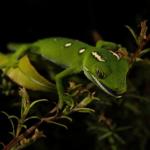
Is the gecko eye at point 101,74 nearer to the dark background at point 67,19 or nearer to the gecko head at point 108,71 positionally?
the gecko head at point 108,71

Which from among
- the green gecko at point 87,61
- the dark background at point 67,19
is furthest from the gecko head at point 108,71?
the dark background at point 67,19

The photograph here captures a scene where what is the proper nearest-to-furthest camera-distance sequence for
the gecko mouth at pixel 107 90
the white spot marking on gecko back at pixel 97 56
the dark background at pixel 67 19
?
1. the gecko mouth at pixel 107 90
2. the white spot marking on gecko back at pixel 97 56
3. the dark background at pixel 67 19

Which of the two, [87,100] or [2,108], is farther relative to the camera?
[2,108]

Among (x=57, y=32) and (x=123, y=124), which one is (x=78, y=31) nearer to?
(x=57, y=32)

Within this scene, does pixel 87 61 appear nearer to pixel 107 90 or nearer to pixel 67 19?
pixel 107 90

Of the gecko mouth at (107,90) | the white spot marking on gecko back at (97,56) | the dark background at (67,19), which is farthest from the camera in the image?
the dark background at (67,19)

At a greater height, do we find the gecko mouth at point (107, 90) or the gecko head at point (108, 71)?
the gecko head at point (108, 71)

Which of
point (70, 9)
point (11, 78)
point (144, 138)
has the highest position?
point (11, 78)

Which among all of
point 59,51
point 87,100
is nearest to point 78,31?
point 59,51

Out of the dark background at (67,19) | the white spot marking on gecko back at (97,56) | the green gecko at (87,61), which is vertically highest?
the white spot marking on gecko back at (97,56)
